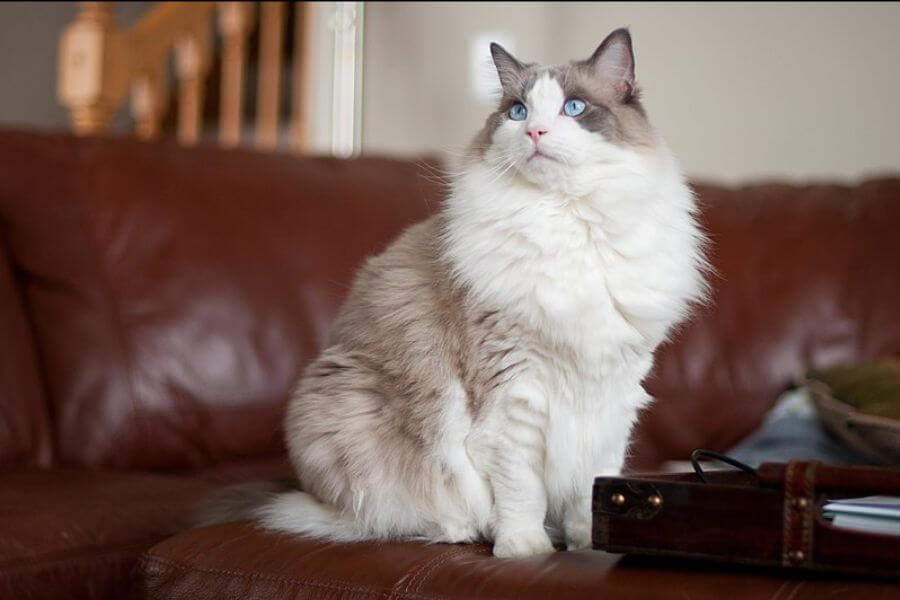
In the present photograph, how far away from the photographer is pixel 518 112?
1431mm

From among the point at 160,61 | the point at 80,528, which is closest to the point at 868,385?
→ the point at 80,528

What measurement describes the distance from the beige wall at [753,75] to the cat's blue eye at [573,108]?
1.87m

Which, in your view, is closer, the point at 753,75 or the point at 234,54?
the point at 753,75


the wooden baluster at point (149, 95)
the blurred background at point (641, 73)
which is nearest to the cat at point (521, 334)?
the blurred background at point (641, 73)

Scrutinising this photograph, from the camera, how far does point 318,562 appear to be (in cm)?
135

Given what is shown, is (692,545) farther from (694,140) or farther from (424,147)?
(424,147)

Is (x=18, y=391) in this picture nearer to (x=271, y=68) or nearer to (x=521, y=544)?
(x=521, y=544)

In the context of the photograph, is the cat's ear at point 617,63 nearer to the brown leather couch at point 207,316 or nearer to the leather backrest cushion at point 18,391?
the brown leather couch at point 207,316

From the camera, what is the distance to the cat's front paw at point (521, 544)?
1358 mm

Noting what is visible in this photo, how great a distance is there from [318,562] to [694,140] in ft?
7.74

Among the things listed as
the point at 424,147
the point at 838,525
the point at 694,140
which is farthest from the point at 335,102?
the point at 838,525

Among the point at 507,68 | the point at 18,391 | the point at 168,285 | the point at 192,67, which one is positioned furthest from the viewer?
the point at 192,67

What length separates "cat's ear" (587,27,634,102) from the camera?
1431 millimetres

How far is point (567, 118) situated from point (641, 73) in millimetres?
2145
